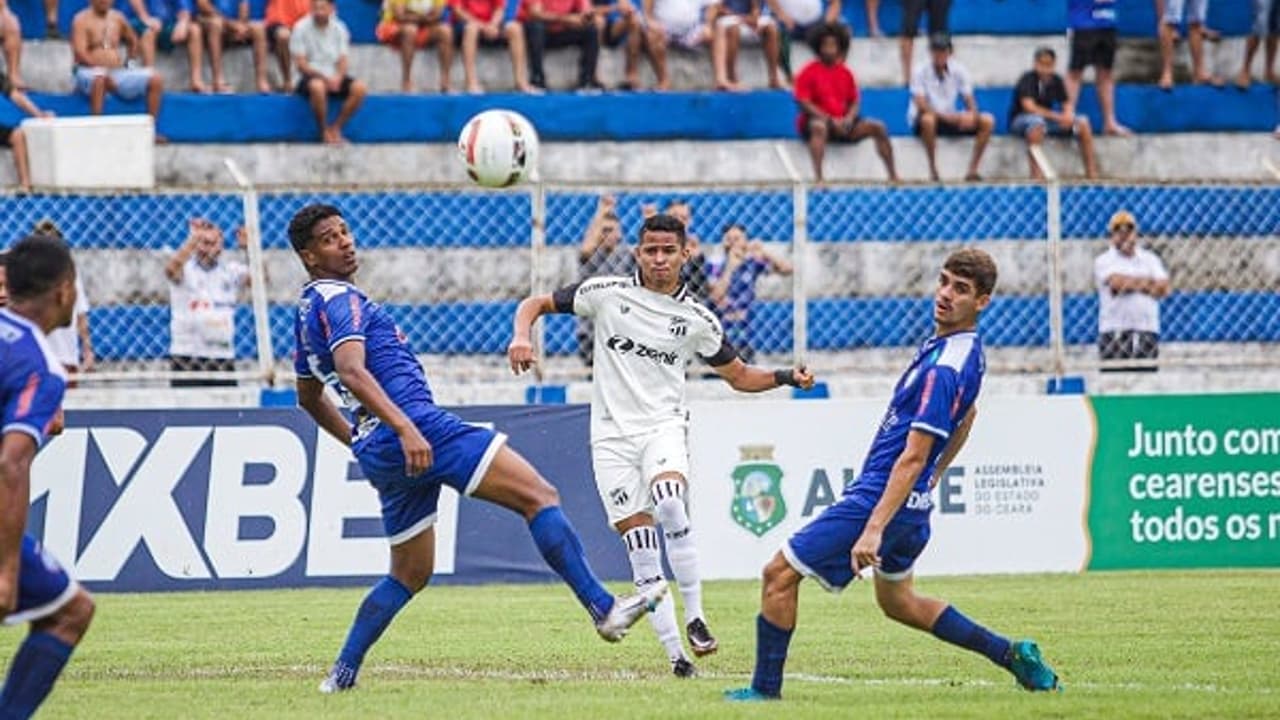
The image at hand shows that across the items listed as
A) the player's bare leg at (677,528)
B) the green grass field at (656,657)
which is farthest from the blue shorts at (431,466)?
the player's bare leg at (677,528)

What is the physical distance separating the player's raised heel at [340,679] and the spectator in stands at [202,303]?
841 cm

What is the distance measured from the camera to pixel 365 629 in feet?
35.5

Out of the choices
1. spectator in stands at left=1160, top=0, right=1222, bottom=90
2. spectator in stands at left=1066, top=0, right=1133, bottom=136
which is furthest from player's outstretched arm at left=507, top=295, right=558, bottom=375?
spectator in stands at left=1160, top=0, right=1222, bottom=90

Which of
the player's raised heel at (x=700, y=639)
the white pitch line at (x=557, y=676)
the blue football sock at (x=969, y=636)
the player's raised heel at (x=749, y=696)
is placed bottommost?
the white pitch line at (x=557, y=676)

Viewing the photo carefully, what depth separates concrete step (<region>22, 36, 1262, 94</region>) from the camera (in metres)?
23.6

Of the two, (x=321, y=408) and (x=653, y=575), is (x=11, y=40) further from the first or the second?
(x=653, y=575)

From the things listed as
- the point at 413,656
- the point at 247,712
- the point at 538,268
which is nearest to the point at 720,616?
the point at 413,656

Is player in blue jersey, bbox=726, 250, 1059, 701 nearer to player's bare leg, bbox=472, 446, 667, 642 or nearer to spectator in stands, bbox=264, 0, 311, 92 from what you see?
player's bare leg, bbox=472, 446, 667, 642

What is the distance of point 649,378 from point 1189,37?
51.3 ft

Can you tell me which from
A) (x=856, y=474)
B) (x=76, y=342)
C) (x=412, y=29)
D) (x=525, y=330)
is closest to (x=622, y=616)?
(x=525, y=330)

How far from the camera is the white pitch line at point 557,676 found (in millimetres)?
10641

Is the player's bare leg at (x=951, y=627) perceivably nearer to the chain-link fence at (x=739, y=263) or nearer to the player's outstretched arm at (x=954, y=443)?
the player's outstretched arm at (x=954, y=443)

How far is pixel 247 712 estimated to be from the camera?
985 centimetres

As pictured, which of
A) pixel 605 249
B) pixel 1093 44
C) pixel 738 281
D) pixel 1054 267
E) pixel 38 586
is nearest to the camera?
pixel 38 586
